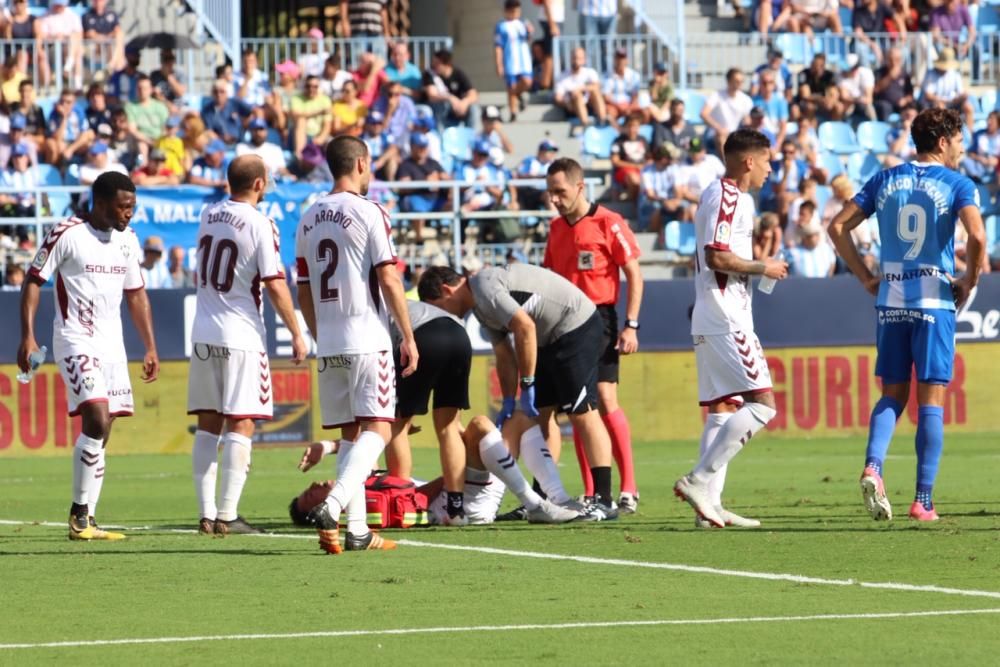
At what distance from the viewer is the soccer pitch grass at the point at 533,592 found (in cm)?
689

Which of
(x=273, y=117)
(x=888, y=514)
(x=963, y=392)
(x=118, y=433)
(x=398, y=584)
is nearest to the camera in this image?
(x=398, y=584)

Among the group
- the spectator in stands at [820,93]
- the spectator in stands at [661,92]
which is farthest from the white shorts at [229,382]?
the spectator in stands at [820,93]

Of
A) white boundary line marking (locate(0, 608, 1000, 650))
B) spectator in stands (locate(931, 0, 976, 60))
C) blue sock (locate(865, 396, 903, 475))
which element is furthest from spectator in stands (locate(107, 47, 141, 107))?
white boundary line marking (locate(0, 608, 1000, 650))

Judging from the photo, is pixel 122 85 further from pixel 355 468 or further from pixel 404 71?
pixel 355 468

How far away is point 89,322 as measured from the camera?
11352 millimetres

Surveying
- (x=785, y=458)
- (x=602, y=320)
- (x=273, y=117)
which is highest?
(x=273, y=117)

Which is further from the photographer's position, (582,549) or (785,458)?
(785,458)

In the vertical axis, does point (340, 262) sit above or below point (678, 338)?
above

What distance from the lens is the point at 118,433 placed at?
20766 mm

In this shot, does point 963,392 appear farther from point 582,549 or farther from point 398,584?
point 398,584

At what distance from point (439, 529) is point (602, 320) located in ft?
6.72

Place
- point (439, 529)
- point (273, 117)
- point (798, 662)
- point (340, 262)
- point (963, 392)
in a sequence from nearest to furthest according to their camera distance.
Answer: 1. point (798, 662)
2. point (340, 262)
3. point (439, 529)
4. point (963, 392)
5. point (273, 117)

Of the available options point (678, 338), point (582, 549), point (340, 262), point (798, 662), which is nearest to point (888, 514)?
point (582, 549)

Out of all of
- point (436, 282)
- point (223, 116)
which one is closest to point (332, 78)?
point (223, 116)
